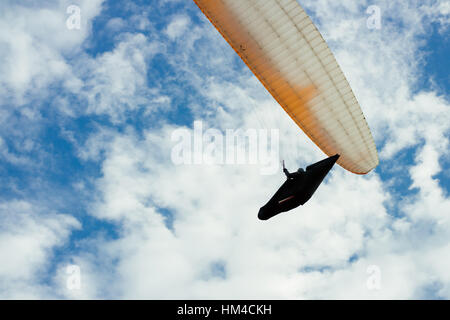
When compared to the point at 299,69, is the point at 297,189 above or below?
below

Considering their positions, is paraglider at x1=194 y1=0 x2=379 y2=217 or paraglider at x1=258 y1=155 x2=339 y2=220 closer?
paraglider at x1=194 y1=0 x2=379 y2=217

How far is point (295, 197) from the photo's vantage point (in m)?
A: 16.8

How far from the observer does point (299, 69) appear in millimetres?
17609

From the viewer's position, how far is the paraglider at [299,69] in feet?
52.8

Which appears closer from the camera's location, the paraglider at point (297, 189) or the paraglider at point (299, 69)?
the paraglider at point (299, 69)

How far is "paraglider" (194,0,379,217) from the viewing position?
634 inches

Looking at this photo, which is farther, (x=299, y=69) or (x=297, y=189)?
(x=299, y=69)

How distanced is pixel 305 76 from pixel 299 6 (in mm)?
3578

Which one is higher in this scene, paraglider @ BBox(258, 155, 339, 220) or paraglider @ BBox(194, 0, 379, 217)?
paraglider @ BBox(194, 0, 379, 217)

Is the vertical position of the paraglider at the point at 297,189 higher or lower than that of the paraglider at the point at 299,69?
lower
